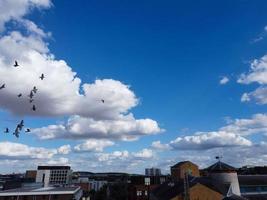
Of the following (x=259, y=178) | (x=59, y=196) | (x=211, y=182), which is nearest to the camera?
(x=211, y=182)

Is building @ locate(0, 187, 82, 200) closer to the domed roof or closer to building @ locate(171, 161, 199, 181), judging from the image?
building @ locate(171, 161, 199, 181)

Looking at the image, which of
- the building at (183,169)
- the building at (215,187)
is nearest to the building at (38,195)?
the building at (215,187)

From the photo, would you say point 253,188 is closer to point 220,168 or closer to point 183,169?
point 220,168

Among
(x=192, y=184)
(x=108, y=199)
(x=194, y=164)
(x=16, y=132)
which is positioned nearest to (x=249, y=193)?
(x=192, y=184)

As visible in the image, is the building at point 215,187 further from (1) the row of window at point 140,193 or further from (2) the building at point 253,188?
(1) the row of window at point 140,193

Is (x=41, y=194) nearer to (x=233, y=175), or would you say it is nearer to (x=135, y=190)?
(x=135, y=190)

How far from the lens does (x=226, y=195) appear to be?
2899 inches

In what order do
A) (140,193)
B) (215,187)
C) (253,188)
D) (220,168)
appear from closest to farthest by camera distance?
(215,187) → (220,168) → (253,188) → (140,193)

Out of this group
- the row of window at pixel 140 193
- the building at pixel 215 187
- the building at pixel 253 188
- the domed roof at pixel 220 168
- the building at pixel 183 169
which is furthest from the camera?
the building at pixel 183 169

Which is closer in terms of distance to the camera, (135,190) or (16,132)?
(16,132)

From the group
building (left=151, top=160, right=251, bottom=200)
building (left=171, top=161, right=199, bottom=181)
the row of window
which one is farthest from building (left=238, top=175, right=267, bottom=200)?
the row of window

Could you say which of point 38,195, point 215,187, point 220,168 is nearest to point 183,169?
point 215,187

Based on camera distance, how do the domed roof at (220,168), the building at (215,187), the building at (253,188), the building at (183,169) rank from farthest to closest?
the building at (183,169) → the building at (253,188) → the domed roof at (220,168) → the building at (215,187)

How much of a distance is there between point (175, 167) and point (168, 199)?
60.3m
